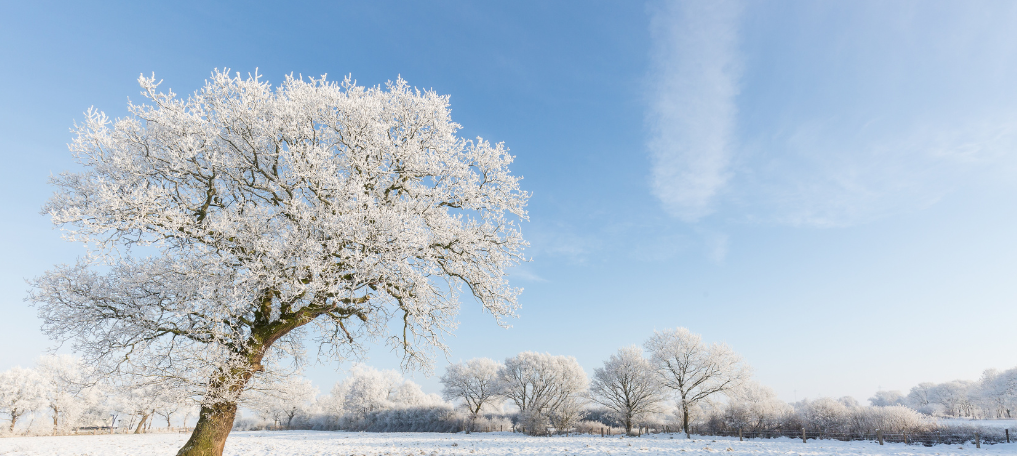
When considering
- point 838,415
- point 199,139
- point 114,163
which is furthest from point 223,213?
point 838,415

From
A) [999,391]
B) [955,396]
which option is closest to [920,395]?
[955,396]

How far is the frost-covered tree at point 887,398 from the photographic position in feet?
346

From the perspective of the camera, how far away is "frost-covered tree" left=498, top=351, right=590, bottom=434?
184 feet

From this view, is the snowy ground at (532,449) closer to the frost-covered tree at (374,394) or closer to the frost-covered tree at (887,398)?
the frost-covered tree at (374,394)

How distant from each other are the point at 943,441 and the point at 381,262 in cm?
4088

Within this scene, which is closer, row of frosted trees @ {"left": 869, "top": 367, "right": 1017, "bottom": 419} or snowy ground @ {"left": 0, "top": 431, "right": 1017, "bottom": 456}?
snowy ground @ {"left": 0, "top": 431, "right": 1017, "bottom": 456}

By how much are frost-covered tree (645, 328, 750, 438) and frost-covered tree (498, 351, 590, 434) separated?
11546 mm

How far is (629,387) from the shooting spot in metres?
48.2

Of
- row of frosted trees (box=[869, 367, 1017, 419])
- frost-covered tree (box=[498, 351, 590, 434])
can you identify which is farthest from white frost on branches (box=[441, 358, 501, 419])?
row of frosted trees (box=[869, 367, 1017, 419])

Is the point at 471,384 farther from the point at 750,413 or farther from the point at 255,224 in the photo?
the point at 255,224

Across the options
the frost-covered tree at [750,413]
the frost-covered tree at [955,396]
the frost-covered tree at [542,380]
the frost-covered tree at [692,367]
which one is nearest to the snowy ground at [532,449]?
the frost-covered tree at [750,413]

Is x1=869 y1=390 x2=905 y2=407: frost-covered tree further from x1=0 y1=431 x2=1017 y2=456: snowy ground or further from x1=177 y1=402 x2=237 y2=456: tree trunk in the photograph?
x1=177 y1=402 x2=237 y2=456: tree trunk

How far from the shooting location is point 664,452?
743 inches

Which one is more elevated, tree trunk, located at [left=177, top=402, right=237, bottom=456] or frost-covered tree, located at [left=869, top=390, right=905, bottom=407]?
tree trunk, located at [left=177, top=402, right=237, bottom=456]
